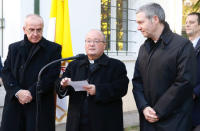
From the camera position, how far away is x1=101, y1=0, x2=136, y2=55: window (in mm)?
8141

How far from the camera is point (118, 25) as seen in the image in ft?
27.6

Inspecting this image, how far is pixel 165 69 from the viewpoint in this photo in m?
2.82

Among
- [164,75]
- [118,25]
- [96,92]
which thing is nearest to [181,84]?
[164,75]

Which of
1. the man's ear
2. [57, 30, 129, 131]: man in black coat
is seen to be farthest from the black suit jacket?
the man's ear

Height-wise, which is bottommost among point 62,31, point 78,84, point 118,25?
point 78,84

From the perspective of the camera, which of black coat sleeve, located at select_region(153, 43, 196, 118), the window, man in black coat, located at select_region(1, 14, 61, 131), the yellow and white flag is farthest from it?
the window

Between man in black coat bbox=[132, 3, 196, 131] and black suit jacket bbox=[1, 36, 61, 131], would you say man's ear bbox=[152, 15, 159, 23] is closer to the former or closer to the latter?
man in black coat bbox=[132, 3, 196, 131]

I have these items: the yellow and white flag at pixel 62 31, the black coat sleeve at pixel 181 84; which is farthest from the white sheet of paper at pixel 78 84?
the yellow and white flag at pixel 62 31

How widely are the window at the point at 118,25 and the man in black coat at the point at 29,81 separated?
174 inches

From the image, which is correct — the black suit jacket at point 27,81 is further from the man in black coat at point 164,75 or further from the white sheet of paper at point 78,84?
the man in black coat at point 164,75

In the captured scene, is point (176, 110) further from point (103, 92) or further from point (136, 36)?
point (136, 36)

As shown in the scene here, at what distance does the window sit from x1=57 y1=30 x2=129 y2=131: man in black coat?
15.0 ft

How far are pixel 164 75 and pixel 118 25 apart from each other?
5692 millimetres

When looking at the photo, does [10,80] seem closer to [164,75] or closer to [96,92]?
[96,92]
